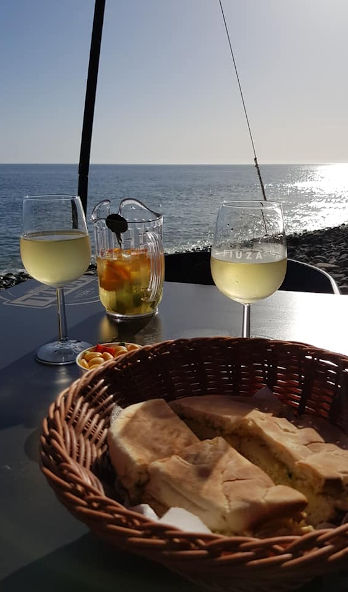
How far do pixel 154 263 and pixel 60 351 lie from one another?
0.42 meters

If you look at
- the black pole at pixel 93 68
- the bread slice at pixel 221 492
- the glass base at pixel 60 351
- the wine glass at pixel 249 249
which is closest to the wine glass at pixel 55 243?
the glass base at pixel 60 351

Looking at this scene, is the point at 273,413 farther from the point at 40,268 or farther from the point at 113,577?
the point at 40,268

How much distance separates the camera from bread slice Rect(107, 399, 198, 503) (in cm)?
67

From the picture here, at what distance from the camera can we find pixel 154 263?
1.57m

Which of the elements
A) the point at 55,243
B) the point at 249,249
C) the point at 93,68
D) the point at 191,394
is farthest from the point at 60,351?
the point at 93,68

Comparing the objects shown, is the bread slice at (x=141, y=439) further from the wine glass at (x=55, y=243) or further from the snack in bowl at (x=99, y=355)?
the wine glass at (x=55, y=243)

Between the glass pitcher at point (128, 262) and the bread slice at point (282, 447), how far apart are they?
0.70 meters

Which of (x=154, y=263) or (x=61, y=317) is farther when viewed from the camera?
(x=154, y=263)

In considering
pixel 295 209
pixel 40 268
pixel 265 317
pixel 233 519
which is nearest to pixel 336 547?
pixel 233 519

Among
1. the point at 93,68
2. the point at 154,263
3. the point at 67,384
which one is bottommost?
the point at 67,384

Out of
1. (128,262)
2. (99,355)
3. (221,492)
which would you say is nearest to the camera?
(221,492)

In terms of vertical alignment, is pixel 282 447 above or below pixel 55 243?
below

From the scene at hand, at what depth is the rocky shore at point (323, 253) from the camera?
9000 mm

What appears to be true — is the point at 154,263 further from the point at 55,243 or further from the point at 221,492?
the point at 221,492
